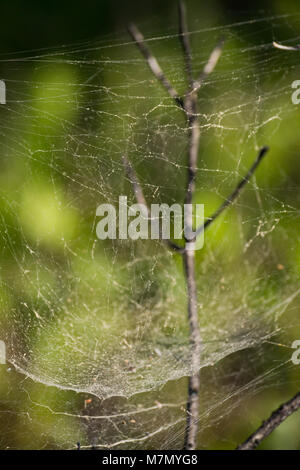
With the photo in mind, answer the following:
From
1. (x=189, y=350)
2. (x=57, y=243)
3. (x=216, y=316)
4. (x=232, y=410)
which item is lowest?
(x=232, y=410)

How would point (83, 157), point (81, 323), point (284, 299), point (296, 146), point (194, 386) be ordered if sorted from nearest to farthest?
point (194, 386) < point (83, 157) < point (81, 323) < point (284, 299) < point (296, 146)

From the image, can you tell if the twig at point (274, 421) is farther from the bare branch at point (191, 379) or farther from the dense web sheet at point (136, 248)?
the dense web sheet at point (136, 248)

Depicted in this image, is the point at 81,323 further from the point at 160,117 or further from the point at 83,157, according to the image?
the point at 160,117

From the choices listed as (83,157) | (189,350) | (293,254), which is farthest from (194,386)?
(293,254)
